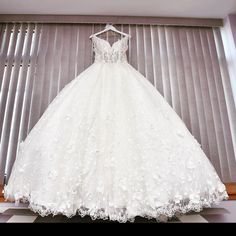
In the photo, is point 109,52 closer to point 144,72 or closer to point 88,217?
point 144,72

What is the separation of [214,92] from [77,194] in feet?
5.44

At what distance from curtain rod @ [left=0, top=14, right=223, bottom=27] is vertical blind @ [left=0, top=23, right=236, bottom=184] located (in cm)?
5

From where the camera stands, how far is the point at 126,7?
7.09 ft

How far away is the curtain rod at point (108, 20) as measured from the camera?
86.8 inches

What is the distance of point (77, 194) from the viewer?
3.58 feet

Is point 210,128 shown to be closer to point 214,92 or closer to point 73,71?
point 214,92

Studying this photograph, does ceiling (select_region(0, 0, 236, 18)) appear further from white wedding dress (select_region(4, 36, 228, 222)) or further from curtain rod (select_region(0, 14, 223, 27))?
white wedding dress (select_region(4, 36, 228, 222))

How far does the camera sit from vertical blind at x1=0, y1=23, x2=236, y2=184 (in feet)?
6.45

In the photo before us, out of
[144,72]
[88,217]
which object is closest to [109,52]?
[144,72]

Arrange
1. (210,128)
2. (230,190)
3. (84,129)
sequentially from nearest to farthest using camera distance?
1. (84,129)
2. (230,190)
3. (210,128)

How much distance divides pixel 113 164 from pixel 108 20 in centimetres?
164

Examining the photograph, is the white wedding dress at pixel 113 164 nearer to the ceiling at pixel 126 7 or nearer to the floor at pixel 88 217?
the floor at pixel 88 217

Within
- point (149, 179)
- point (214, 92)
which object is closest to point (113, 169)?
point (149, 179)

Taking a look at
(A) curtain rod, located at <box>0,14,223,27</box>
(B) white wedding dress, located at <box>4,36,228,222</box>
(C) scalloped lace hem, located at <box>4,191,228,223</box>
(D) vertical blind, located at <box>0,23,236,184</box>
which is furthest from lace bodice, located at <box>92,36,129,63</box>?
(C) scalloped lace hem, located at <box>4,191,228,223</box>
